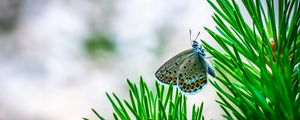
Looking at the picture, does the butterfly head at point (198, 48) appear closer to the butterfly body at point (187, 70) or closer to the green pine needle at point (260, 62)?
the butterfly body at point (187, 70)

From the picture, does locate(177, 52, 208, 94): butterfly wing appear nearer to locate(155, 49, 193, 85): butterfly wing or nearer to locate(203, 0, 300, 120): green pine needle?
locate(155, 49, 193, 85): butterfly wing

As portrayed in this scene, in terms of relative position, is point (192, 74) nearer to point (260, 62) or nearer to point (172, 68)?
point (172, 68)

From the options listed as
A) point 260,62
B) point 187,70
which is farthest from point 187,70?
point 260,62

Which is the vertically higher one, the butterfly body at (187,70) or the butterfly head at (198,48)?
the butterfly head at (198,48)

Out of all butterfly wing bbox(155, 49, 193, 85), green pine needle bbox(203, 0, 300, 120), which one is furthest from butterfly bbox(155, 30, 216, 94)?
green pine needle bbox(203, 0, 300, 120)

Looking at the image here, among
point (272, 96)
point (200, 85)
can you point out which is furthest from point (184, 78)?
point (272, 96)

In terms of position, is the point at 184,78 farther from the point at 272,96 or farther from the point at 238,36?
the point at 272,96

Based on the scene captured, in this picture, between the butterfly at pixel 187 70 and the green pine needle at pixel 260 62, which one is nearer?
the green pine needle at pixel 260 62

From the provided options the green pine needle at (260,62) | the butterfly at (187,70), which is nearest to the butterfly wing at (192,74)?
the butterfly at (187,70)
